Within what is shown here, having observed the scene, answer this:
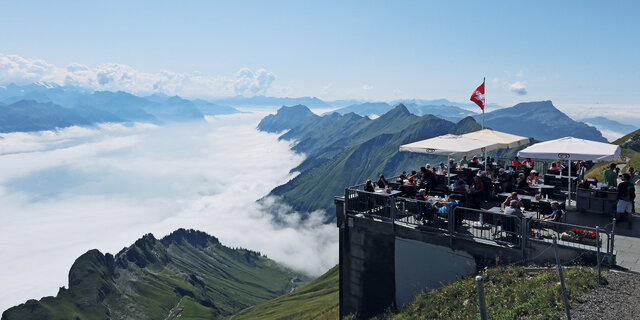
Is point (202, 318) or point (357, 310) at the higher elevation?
point (357, 310)

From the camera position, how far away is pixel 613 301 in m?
9.91

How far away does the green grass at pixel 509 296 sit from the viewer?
10109 millimetres

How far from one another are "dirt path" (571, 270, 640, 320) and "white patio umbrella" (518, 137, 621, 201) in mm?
6669

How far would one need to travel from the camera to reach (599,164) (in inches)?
1529

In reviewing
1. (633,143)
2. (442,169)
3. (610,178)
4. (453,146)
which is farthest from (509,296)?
(633,143)

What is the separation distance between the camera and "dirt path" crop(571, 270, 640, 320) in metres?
9.34

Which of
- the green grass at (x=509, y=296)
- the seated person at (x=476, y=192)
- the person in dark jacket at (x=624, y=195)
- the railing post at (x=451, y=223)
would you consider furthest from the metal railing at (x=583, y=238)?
the seated person at (x=476, y=192)

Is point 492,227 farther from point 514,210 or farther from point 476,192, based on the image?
point 476,192

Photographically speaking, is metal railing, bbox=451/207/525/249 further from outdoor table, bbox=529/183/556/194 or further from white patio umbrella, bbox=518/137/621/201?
outdoor table, bbox=529/183/556/194

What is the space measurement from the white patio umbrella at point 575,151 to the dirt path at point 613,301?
→ 667 cm

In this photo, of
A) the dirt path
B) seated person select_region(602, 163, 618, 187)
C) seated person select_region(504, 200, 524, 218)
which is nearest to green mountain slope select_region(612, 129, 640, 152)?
seated person select_region(602, 163, 618, 187)

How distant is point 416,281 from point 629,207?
8868 mm

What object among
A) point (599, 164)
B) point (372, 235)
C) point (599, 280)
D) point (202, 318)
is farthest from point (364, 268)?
point (202, 318)

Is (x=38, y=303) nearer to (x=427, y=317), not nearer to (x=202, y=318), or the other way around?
(x=202, y=318)
